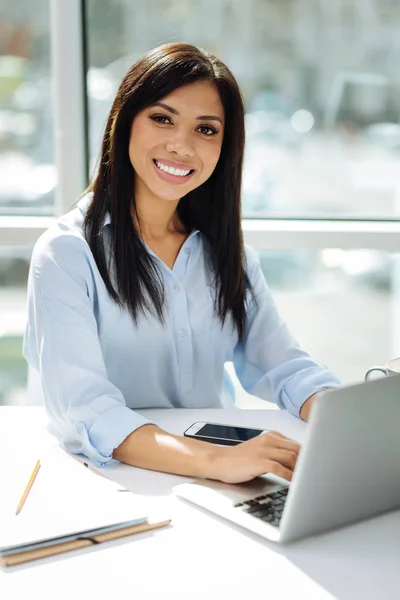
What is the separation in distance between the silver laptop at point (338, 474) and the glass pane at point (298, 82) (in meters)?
Result: 1.69

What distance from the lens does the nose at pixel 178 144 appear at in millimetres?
1815

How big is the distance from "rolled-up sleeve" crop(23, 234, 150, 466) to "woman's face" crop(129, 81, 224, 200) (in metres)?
0.25

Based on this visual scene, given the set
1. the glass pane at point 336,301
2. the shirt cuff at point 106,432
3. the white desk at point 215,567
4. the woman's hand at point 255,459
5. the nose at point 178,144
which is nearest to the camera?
the white desk at point 215,567

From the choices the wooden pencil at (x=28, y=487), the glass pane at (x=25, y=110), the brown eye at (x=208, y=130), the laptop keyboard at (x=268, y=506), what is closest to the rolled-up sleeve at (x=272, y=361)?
the brown eye at (x=208, y=130)

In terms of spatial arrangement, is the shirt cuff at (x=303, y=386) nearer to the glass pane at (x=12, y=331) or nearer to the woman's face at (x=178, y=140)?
the woman's face at (x=178, y=140)

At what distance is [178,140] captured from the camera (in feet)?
5.97

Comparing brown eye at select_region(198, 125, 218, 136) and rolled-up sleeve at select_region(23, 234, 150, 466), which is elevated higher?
brown eye at select_region(198, 125, 218, 136)

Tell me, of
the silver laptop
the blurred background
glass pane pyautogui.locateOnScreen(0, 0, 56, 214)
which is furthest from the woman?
glass pane pyautogui.locateOnScreen(0, 0, 56, 214)

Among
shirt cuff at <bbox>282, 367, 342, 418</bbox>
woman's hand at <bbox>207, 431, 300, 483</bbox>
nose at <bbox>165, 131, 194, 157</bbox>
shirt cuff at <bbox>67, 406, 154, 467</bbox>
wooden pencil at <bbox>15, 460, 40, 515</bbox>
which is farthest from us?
nose at <bbox>165, 131, 194, 157</bbox>

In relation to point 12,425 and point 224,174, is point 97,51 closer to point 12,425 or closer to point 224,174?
point 224,174

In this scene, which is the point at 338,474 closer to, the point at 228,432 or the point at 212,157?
the point at 228,432

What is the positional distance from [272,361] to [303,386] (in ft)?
0.52

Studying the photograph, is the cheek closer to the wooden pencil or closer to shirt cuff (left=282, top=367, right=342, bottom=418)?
shirt cuff (left=282, top=367, right=342, bottom=418)

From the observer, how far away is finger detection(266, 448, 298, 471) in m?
1.30
